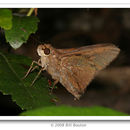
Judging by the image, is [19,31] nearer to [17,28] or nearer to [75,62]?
[17,28]

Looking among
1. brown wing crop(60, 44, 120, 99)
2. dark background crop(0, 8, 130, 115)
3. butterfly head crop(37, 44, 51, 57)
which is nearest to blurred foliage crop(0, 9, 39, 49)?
butterfly head crop(37, 44, 51, 57)

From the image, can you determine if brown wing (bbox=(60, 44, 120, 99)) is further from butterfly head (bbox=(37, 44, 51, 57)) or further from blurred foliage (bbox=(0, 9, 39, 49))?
blurred foliage (bbox=(0, 9, 39, 49))

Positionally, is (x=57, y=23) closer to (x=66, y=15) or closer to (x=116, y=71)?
(x=66, y=15)

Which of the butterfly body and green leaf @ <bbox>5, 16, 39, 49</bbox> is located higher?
green leaf @ <bbox>5, 16, 39, 49</bbox>
